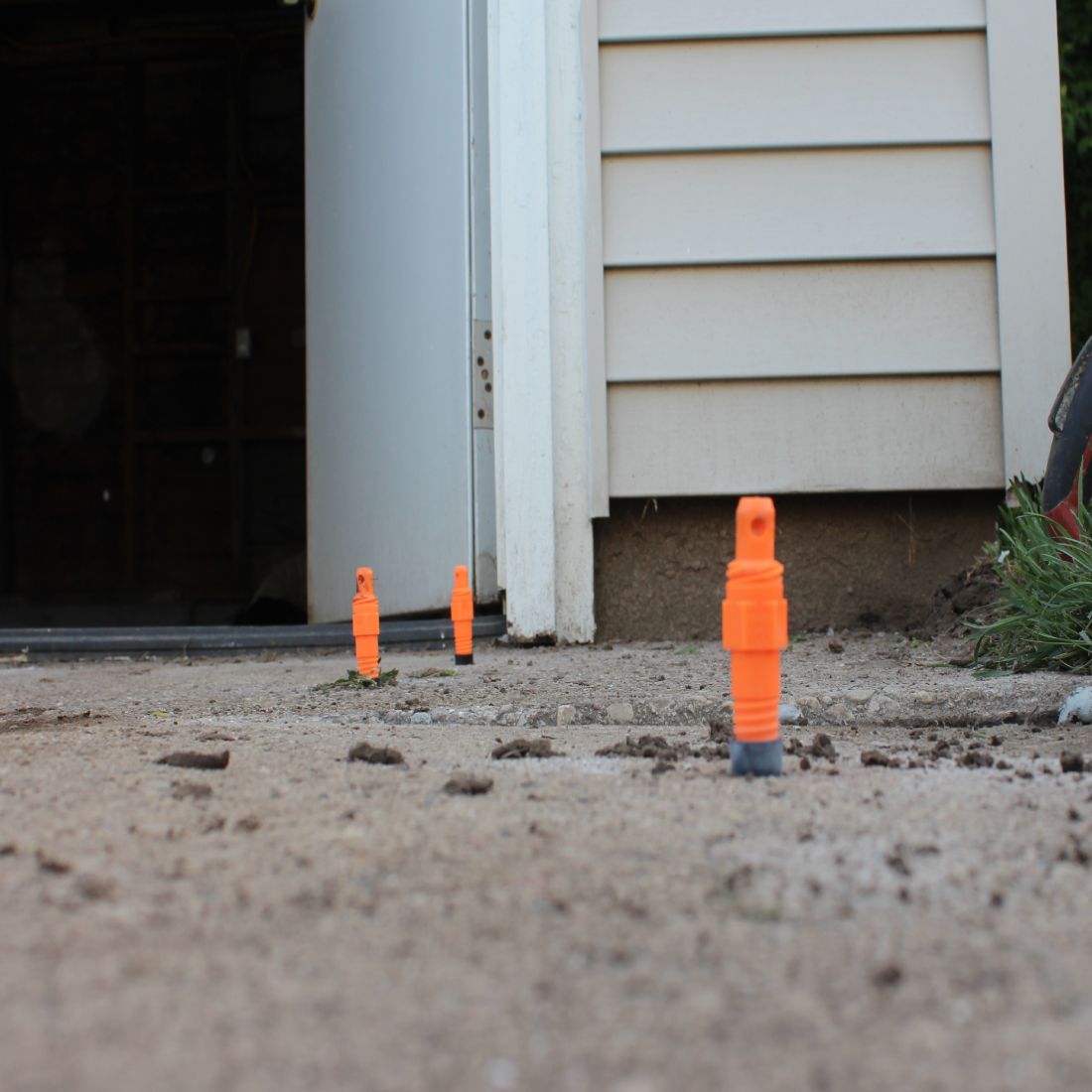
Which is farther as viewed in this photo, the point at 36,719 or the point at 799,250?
the point at 799,250

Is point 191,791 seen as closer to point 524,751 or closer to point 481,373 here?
point 524,751

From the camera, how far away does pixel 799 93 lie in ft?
14.3

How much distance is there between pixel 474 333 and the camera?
454 centimetres

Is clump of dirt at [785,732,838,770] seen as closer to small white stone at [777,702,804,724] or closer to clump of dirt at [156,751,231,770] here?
small white stone at [777,702,804,724]

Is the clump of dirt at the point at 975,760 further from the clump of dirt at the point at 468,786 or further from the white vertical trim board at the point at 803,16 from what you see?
the white vertical trim board at the point at 803,16

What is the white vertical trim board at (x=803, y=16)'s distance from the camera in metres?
4.34

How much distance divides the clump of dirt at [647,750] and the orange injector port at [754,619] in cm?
28

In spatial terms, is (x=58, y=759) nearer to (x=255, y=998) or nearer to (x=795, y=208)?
(x=255, y=998)

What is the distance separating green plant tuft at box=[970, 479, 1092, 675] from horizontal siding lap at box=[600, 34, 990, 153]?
5.26ft

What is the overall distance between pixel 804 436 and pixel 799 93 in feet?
3.90

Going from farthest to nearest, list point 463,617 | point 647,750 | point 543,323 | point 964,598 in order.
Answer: point 543,323
point 964,598
point 463,617
point 647,750

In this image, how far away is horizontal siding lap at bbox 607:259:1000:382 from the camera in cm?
435

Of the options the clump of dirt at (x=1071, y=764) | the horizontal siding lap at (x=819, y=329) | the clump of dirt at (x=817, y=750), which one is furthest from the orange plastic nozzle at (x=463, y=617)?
the clump of dirt at (x=1071, y=764)

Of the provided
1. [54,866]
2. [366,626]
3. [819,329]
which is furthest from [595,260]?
[54,866]
